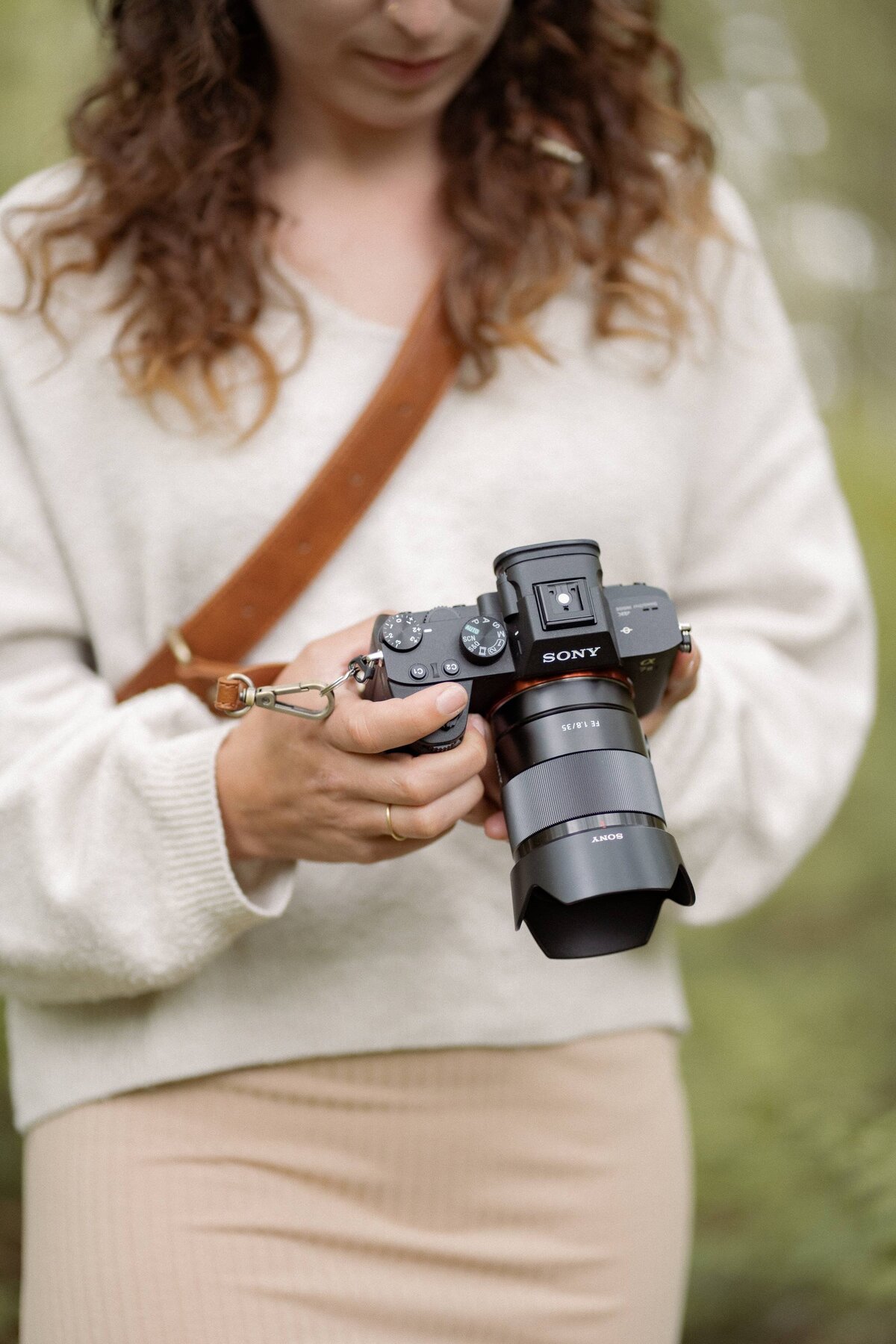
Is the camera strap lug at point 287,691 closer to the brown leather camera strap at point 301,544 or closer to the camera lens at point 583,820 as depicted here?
the camera lens at point 583,820

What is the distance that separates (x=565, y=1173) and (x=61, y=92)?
242 cm

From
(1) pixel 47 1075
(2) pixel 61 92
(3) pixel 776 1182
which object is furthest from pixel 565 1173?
(2) pixel 61 92

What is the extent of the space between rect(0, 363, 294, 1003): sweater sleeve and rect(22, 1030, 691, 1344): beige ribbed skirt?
0.16 meters

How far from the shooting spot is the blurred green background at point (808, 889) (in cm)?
215

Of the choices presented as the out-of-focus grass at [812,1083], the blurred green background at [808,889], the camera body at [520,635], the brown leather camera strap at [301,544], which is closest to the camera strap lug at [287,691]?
the camera body at [520,635]

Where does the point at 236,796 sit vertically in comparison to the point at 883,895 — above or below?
above

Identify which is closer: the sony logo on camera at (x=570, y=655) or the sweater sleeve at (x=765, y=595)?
the sony logo on camera at (x=570, y=655)

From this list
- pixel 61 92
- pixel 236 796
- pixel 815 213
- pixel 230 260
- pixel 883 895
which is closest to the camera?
pixel 236 796

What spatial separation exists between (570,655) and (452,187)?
26.6 inches

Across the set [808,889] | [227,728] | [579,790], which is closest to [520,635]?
[579,790]

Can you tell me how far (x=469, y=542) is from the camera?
1263 mm

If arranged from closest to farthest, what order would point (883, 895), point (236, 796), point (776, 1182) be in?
point (236, 796) → point (776, 1182) → point (883, 895)

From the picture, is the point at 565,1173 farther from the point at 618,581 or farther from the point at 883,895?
the point at 883,895

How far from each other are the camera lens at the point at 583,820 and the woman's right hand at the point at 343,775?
0.05 m
